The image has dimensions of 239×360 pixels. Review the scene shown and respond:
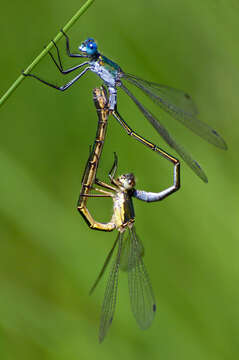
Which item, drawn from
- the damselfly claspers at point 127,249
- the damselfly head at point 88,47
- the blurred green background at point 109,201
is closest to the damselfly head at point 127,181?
the damselfly claspers at point 127,249

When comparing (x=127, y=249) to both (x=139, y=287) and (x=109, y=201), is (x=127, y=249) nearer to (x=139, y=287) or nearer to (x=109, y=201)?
(x=139, y=287)

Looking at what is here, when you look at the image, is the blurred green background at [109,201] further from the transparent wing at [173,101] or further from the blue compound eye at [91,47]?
the blue compound eye at [91,47]

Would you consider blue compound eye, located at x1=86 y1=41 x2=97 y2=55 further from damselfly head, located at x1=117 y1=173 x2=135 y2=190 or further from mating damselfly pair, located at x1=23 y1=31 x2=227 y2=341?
damselfly head, located at x1=117 y1=173 x2=135 y2=190

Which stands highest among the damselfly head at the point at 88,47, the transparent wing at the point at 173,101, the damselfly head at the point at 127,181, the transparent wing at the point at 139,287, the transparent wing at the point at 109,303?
the transparent wing at the point at 173,101

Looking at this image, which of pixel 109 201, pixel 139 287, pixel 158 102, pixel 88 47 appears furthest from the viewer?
pixel 109 201

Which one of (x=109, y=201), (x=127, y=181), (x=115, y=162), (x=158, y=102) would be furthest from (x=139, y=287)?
(x=158, y=102)

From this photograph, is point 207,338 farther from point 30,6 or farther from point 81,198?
point 30,6

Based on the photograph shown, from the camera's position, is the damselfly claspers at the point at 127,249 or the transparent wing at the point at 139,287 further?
the transparent wing at the point at 139,287
